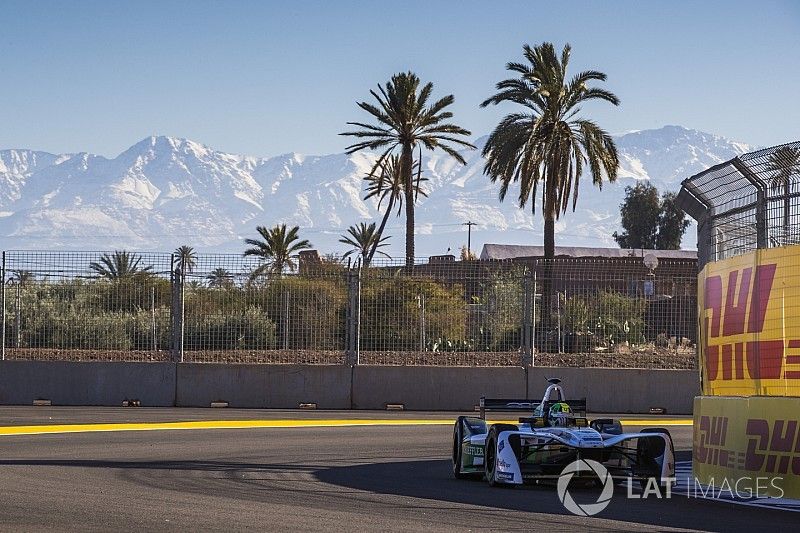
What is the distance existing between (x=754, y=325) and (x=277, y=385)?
14892 millimetres

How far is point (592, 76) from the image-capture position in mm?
40625

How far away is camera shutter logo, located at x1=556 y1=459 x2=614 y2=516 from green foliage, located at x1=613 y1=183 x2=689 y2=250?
98.8 meters

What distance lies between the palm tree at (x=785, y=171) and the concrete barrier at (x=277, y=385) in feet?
48.5

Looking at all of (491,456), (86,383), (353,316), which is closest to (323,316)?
(353,316)

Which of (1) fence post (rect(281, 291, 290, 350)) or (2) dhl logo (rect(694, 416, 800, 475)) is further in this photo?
(1) fence post (rect(281, 291, 290, 350))

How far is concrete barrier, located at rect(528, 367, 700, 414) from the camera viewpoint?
84.0 ft

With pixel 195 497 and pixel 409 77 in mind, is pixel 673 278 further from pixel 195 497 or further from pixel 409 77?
pixel 409 77

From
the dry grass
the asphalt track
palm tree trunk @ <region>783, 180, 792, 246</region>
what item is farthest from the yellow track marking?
palm tree trunk @ <region>783, 180, 792, 246</region>

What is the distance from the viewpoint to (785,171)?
11.7m

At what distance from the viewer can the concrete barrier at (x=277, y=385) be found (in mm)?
25750

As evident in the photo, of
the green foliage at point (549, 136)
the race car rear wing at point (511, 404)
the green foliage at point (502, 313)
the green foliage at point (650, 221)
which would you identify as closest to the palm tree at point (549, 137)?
the green foliage at point (549, 136)

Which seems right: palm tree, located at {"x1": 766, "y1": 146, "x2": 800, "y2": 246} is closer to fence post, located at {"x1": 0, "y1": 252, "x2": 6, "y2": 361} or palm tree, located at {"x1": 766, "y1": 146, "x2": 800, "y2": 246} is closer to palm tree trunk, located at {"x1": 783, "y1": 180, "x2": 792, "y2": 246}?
palm tree trunk, located at {"x1": 783, "y1": 180, "x2": 792, "y2": 246}

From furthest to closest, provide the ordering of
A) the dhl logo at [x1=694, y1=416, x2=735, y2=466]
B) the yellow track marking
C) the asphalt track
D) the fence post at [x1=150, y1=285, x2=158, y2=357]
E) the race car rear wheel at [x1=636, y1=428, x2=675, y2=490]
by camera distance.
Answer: the fence post at [x1=150, y1=285, x2=158, y2=357]
the yellow track marking
the dhl logo at [x1=694, y1=416, x2=735, y2=466]
the race car rear wheel at [x1=636, y1=428, x2=675, y2=490]
the asphalt track

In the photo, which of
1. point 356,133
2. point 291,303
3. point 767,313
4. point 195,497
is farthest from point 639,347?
point 356,133
